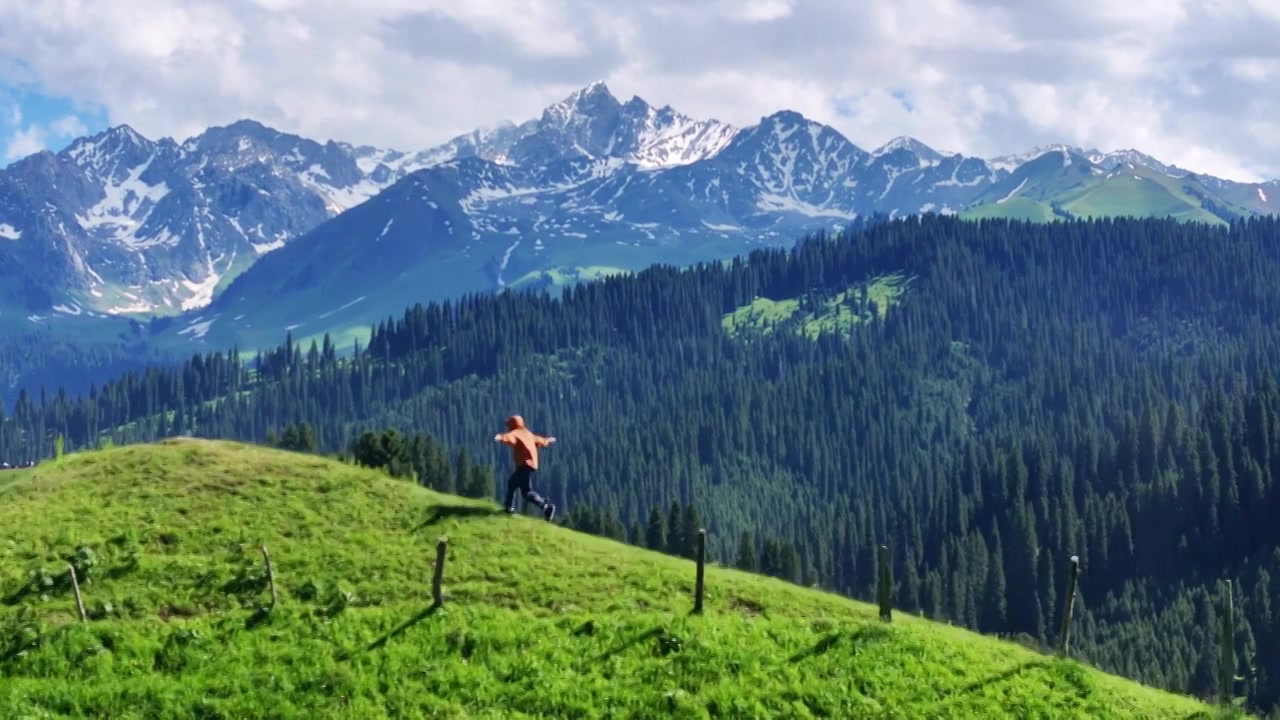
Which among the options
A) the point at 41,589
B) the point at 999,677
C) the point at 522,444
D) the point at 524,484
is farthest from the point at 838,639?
the point at 41,589

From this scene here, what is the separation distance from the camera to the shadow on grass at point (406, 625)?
122ft

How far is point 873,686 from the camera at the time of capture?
3644 centimetres

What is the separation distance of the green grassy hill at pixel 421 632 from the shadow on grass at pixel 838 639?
0.07 meters

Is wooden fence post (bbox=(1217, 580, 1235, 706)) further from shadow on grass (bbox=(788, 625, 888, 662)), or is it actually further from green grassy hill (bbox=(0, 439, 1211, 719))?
shadow on grass (bbox=(788, 625, 888, 662))

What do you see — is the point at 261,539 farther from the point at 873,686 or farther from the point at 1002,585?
the point at 1002,585

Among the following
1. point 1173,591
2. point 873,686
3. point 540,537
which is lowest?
point 1173,591

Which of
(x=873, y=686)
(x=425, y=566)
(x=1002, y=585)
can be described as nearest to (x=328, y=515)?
(x=425, y=566)

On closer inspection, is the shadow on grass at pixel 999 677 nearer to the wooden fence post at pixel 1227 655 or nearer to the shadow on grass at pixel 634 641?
the wooden fence post at pixel 1227 655

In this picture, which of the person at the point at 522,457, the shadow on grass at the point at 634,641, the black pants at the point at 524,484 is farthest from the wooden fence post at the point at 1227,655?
the black pants at the point at 524,484

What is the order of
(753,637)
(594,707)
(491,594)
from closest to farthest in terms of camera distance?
(594,707), (753,637), (491,594)

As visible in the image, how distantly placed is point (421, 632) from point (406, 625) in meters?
0.70

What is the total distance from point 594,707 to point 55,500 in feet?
88.0

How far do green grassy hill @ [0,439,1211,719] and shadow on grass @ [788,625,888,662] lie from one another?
7cm

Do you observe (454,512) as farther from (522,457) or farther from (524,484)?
(522,457)
